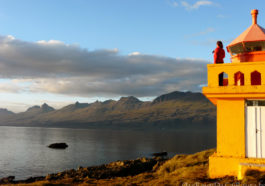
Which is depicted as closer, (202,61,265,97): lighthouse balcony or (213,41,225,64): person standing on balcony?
(202,61,265,97): lighthouse balcony

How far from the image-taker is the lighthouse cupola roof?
518 inches

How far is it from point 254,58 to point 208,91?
337 cm

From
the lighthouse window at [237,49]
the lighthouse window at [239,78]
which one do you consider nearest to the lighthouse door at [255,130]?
the lighthouse window at [239,78]

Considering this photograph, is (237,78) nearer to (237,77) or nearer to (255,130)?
(237,77)

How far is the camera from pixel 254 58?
13281mm

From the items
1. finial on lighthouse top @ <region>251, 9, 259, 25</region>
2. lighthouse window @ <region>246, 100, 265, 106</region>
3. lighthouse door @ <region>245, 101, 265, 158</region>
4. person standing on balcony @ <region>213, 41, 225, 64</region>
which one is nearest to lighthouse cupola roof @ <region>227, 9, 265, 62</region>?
finial on lighthouse top @ <region>251, 9, 259, 25</region>

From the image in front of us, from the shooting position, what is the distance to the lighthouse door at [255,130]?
12281 mm

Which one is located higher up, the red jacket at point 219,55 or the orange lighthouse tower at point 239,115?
the red jacket at point 219,55

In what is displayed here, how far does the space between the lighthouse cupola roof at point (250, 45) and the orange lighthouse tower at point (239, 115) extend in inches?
2.0

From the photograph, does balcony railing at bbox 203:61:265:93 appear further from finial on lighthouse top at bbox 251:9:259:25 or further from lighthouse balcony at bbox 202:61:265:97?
finial on lighthouse top at bbox 251:9:259:25

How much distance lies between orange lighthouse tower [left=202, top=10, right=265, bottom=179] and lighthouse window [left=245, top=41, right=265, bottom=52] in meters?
0.05

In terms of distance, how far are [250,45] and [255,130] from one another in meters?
4.76

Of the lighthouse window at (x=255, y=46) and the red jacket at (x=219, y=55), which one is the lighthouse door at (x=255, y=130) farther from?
the lighthouse window at (x=255, y=46)

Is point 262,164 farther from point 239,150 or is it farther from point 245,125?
point 245,125
